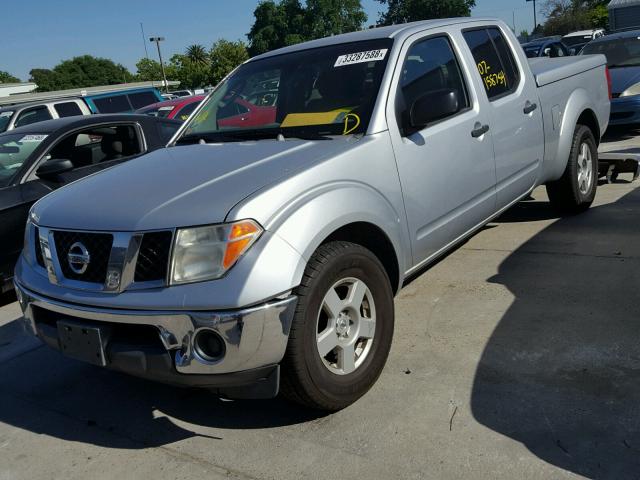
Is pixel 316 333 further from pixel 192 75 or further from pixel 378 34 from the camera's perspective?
pixel 192 75

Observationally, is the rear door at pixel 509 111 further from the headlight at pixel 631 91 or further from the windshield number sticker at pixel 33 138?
the headlight at pixel 631 91

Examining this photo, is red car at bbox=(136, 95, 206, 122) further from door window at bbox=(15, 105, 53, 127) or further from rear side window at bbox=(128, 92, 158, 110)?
rear side window at bbox=(128, 92, 158, 110)

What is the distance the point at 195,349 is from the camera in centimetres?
265

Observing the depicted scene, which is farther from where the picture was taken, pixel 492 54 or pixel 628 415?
pixel 492 54

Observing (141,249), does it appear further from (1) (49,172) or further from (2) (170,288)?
(1) (49,172)

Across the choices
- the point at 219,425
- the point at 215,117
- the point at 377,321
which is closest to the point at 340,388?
the point at 377,321

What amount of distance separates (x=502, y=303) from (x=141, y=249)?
95.8 inches

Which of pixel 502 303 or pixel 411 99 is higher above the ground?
pixel 411 99

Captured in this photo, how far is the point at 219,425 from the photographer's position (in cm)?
320

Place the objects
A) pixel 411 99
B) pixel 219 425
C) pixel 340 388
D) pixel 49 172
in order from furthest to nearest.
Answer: pixel 49 172
pixel 411 99
pixel 219 425
pixel 340 388

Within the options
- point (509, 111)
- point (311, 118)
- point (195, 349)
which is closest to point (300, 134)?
point (311, 118)

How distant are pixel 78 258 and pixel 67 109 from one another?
11430 millimetres

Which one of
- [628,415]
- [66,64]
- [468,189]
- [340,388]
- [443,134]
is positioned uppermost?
[66,64]

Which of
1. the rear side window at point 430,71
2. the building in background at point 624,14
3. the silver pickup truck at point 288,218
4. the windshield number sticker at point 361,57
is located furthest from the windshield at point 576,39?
the windshield number sticker at point 361,57
